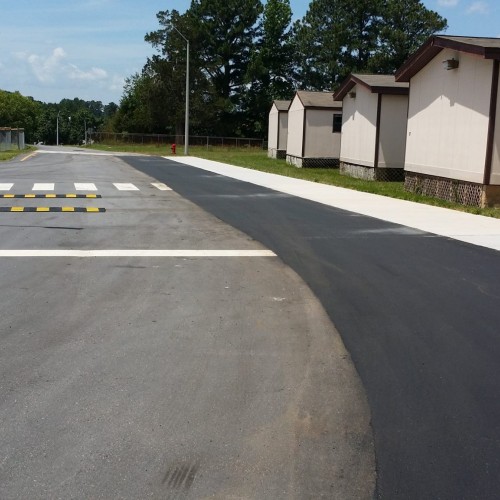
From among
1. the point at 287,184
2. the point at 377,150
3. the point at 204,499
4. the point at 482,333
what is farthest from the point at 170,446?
the point at 377,150

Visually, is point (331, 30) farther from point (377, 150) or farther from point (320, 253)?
point (320, 253)

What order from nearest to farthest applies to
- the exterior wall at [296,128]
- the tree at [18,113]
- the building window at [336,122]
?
1. the building window at [336,122]
2. the exterior wall at [296,128]
3. the tree at [18,113]

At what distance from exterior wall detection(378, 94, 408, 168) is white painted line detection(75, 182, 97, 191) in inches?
405

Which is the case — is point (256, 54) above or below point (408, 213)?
above

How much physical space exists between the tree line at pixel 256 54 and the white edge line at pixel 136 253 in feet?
190

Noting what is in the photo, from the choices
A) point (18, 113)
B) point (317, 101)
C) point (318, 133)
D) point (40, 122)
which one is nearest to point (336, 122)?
point (318, 133)

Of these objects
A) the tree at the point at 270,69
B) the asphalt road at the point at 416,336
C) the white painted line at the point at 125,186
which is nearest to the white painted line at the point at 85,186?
the white painted line at the point at 125,186

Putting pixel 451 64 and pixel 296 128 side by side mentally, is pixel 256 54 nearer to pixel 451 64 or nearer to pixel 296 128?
pixel 296 128

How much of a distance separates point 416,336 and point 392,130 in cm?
1938

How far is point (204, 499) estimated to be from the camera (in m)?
3.38

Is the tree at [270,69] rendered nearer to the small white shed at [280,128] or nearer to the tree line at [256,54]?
the tree line at [256,54]

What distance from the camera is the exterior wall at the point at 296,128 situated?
3443 centimetres

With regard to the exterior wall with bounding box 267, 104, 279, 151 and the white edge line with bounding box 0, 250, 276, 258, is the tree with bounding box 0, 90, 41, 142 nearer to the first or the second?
the exterior wall with bounding box 267, 104, 279, 151

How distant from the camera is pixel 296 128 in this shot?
1401 inches
